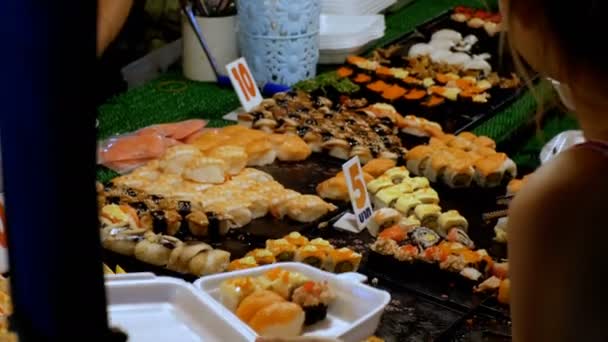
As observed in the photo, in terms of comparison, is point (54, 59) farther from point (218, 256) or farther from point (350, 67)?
point (350, 67)

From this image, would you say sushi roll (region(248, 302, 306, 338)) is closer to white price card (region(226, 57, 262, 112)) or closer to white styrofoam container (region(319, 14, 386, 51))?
white price card (region(226, 57, 262, 112))

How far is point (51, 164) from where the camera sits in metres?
0.38

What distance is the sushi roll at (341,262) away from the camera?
7.19 ft

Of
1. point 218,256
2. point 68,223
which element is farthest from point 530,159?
point 68,223

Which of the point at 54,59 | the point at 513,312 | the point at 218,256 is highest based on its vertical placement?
the point at 54,59

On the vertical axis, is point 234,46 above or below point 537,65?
below

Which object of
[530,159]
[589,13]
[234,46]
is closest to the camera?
[589,13]

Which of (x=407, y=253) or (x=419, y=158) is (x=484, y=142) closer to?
(x=419, y=158)

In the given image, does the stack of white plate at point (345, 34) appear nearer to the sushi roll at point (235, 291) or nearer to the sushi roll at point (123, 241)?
the sushi roll at point (123, 241)

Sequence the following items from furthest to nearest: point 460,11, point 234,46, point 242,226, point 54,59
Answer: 1. point 460,11
2. point 234,46
3. point 242,226
4. point 54,59

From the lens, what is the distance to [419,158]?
2867 mm

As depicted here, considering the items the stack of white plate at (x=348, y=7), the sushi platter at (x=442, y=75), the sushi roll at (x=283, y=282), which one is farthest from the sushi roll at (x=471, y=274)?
the stack of white plate at (x=348, y=7)

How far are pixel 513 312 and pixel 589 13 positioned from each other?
0.36 m

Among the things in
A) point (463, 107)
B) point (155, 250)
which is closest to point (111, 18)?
point (155, 250)
